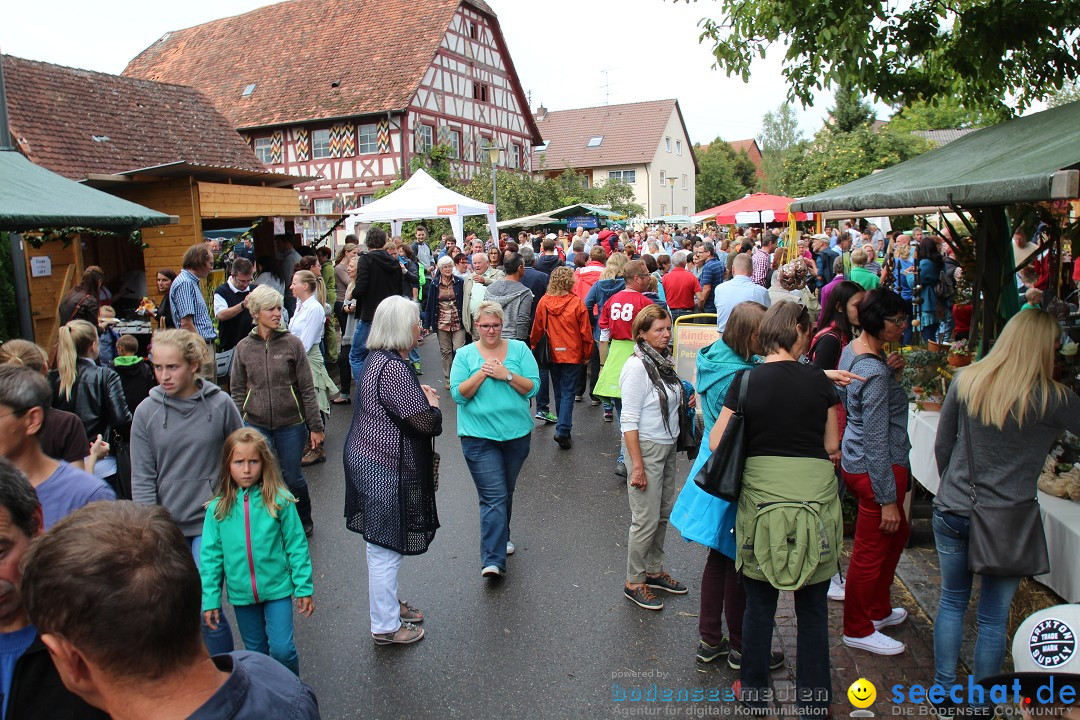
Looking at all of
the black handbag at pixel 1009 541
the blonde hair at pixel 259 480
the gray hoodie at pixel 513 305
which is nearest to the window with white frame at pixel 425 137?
the gray hoodie at pixel 513 305

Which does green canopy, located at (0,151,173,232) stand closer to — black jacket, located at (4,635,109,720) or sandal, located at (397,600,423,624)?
sandal, located at (397,600,423,624)

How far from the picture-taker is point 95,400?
186 inches

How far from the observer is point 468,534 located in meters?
6.05

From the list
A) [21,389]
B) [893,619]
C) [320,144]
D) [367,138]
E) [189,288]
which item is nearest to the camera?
[21,389]

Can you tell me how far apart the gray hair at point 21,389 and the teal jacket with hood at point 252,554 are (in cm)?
88

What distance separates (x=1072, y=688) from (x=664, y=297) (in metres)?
8.45

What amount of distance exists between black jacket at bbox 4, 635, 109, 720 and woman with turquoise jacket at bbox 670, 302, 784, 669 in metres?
2.69

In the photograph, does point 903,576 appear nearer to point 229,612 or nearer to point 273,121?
point 229,612

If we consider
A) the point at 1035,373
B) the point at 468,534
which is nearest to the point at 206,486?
the point at 468,534

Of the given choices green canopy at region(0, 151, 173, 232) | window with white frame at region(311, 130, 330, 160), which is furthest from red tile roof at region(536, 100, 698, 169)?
green canopy at region(0, 151, 173, 232)

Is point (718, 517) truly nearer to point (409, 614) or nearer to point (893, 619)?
point (893, 619)

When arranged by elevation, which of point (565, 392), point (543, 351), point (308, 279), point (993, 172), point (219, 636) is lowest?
point (219, 636)

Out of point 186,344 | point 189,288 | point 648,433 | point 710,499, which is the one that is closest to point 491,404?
point 648,433

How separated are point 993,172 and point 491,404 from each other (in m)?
2.89
